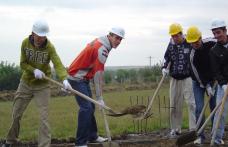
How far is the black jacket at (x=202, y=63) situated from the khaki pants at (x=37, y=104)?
7.73ft

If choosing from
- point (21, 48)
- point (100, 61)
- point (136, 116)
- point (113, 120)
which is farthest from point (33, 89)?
point (113, 120)

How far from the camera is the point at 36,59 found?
6664 millimetres

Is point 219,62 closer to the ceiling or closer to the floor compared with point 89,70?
closer to the ceiling

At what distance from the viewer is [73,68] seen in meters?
6.84

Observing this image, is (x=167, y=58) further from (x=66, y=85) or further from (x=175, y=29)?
(x=66, y=85)

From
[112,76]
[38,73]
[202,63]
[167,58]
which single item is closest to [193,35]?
[202,63]

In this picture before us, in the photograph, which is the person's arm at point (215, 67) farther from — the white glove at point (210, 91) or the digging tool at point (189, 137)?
the digging tool at point (189, 137)

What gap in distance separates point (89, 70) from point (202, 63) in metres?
1.80

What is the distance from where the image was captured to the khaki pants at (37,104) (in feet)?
21.7

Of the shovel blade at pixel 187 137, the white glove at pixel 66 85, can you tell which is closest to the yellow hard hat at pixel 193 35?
the shovel blade at pixel 187 137

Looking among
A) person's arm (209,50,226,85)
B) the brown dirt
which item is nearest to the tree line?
the brown dirt

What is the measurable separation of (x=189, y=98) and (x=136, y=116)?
134cm

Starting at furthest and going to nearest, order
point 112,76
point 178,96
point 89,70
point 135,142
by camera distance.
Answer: point 112,76 < point 178,96 < point 135,142 < point 89,70

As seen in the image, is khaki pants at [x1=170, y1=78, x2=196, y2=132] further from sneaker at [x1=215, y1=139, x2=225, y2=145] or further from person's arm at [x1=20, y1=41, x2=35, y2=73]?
person's arm at [x1=20, y1=41, x2=35, y2=73]
